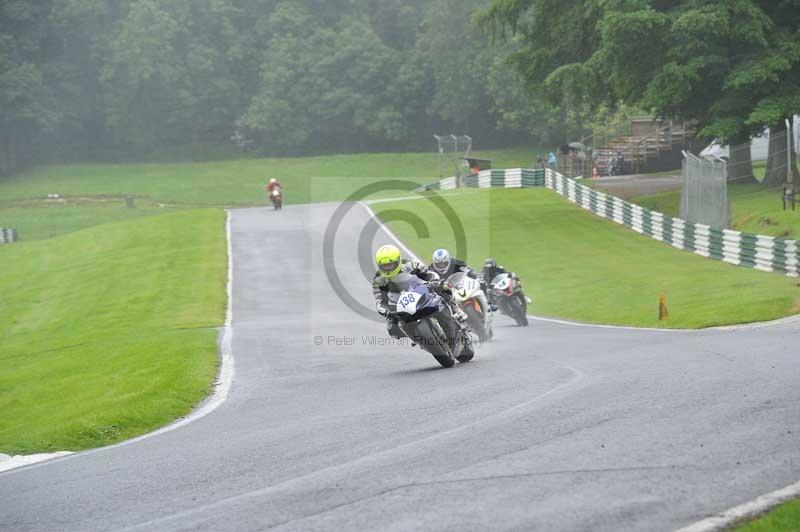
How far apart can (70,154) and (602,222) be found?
68056mm

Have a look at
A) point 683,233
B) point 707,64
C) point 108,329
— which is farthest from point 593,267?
point 108,329

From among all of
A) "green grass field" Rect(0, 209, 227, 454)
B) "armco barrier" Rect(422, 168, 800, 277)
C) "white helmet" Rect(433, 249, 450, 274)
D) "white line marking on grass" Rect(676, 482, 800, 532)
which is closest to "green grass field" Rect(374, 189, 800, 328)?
"armco barrier" Rect(422, 168, 800, 277)

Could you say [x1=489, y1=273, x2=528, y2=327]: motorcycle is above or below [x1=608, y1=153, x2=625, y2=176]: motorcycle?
below

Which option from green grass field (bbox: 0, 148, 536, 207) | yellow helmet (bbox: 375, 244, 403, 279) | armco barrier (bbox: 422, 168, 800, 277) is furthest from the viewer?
green grass field (bbox: 0, 148, 536, 207)

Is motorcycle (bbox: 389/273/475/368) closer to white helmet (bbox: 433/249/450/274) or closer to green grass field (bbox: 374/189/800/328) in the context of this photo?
white helmet (bbox: 433/249/450/274)

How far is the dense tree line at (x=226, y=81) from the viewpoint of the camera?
93.4 meters

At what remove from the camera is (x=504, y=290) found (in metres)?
21.5

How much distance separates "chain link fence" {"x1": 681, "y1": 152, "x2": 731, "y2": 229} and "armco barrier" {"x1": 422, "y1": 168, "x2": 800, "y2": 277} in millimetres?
570

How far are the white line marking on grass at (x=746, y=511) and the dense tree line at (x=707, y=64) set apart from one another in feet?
89.6

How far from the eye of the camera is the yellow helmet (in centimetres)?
1395

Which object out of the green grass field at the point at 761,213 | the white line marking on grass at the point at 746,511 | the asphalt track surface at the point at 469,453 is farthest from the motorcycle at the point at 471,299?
the green grass field at the point at 761,213

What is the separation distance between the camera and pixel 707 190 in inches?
1267

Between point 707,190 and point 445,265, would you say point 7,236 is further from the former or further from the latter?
point 445,265

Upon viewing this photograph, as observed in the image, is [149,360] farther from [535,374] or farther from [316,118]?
[316,118]
